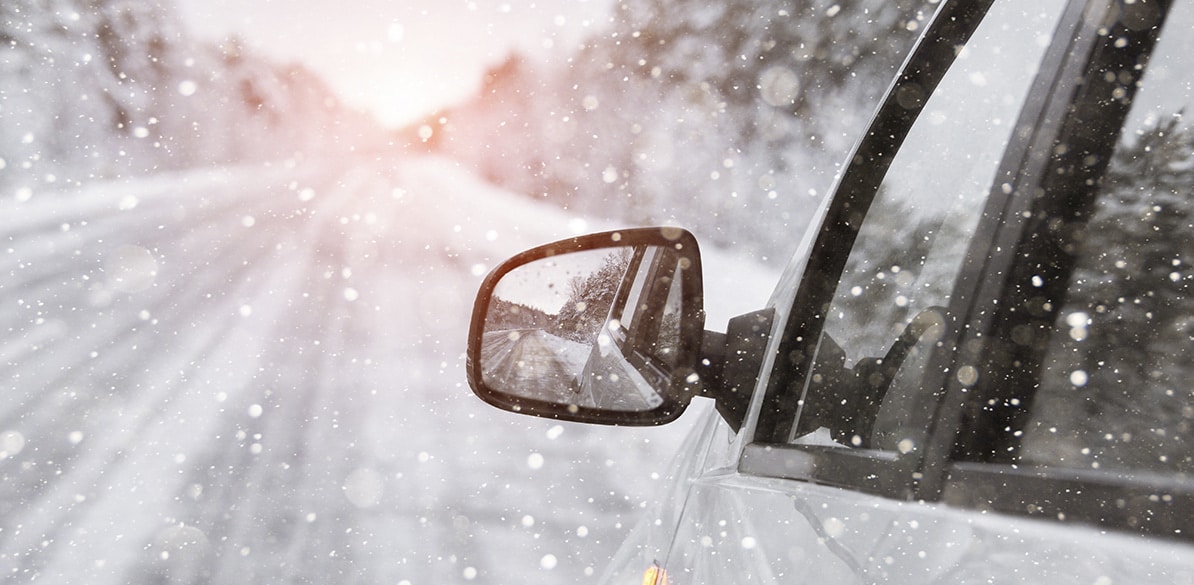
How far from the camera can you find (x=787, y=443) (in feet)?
4.58

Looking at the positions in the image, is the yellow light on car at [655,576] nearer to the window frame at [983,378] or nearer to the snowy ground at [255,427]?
the window frame at [983,378]

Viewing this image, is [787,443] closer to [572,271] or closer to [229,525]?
[572,271]

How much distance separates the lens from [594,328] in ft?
5.48

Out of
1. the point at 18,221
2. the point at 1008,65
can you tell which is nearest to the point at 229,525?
the point at 1008,65

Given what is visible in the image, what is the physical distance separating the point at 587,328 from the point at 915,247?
0.66 m

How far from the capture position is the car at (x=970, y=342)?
2.19 feet

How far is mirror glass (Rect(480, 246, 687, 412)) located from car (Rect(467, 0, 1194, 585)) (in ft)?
0.05

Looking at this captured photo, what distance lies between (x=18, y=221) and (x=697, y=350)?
17.1m

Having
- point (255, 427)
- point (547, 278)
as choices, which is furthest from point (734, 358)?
point (255, 427)

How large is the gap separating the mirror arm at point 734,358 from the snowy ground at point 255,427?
4511 mm

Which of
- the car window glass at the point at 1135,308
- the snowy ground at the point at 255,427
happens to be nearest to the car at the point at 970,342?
the car window glass at the point at 1135,308

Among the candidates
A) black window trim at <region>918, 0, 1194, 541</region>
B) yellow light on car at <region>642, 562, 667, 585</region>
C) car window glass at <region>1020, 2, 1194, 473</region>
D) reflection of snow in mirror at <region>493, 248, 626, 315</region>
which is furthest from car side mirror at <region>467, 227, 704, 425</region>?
car window glass at <region>1020, 2, 1194, 473</region>

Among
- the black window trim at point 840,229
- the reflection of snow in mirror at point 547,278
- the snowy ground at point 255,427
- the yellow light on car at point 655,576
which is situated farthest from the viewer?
the snowy ground at point 255,427

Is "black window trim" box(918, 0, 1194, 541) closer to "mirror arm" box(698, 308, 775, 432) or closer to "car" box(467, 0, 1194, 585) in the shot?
"car" box(467, 0, 1194, 585)
